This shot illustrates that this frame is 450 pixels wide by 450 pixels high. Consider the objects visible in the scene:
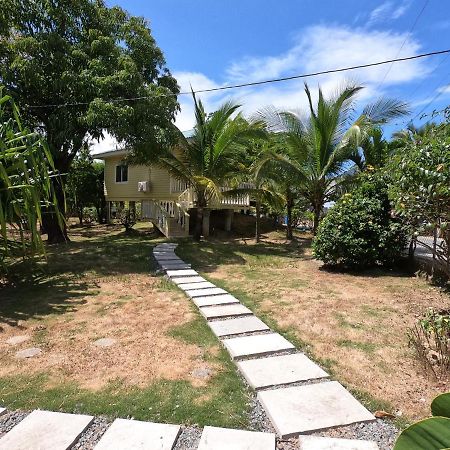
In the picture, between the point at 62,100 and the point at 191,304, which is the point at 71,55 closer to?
the point at 62,100

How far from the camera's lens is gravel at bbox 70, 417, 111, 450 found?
2.42 m

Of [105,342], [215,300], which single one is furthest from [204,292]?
[105,342]

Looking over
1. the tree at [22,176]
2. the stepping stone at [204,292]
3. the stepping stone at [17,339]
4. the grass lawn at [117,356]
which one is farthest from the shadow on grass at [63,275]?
the stepping stone at [204,292]

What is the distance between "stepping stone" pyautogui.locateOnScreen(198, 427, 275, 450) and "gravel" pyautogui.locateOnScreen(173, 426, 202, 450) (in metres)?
0.05

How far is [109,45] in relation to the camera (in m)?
10.6

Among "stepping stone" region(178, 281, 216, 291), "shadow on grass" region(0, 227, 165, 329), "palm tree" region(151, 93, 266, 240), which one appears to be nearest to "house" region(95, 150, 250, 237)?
"palm tree" region(151, 93, 266, 240)

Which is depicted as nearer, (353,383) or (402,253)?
(353,383)

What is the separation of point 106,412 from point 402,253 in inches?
289

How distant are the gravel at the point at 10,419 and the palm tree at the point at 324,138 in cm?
886

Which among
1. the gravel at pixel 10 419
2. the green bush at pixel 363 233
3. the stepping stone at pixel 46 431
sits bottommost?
the gravel at pixel 10 419

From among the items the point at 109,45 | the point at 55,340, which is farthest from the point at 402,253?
the point at 109,45

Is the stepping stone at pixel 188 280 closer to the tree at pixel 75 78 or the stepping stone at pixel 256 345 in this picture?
the stepping stone at pixel 256 345

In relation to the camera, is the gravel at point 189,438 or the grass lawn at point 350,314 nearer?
the gravel at point 189,438

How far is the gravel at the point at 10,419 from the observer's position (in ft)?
8.57
